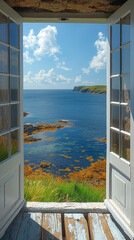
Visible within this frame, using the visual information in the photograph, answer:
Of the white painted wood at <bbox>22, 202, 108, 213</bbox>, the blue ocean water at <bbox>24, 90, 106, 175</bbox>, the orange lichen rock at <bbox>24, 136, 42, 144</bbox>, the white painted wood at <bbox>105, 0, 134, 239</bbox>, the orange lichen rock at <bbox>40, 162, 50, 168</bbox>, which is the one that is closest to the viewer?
the white painted wood at <bbox>105, 0, 134, 239</bbox>

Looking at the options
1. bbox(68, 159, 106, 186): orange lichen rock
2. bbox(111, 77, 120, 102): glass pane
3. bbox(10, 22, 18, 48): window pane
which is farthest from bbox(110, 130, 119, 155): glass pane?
bbox(68, 159, 106, 186): orange lichen rock

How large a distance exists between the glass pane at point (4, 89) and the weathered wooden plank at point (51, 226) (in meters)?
1.26

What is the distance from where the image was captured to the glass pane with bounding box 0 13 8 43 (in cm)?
203

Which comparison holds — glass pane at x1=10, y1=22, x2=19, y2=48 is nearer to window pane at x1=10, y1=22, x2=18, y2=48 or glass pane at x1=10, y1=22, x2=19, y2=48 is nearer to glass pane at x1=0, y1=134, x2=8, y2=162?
window pane at x1=10, y1=22, x2=18, y2=48

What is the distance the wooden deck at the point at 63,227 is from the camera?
209 centimetres

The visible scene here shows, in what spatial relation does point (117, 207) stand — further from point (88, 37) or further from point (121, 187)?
point (88, 37)

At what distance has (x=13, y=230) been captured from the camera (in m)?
2.17

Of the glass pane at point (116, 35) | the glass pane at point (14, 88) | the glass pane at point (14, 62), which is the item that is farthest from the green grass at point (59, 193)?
the glass pane at point (116, 35)

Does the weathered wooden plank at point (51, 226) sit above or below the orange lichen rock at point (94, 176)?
above

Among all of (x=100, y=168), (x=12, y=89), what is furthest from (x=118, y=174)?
(x=100, y=168)

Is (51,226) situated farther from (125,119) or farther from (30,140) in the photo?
(30,140)

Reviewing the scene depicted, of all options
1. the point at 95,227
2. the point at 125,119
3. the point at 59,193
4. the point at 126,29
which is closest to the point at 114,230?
the point at 95,227

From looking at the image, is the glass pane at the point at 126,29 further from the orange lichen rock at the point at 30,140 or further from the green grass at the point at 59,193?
the orange lichen rock at the point at 30,140

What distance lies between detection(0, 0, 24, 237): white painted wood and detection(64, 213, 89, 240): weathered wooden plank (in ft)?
1.70
